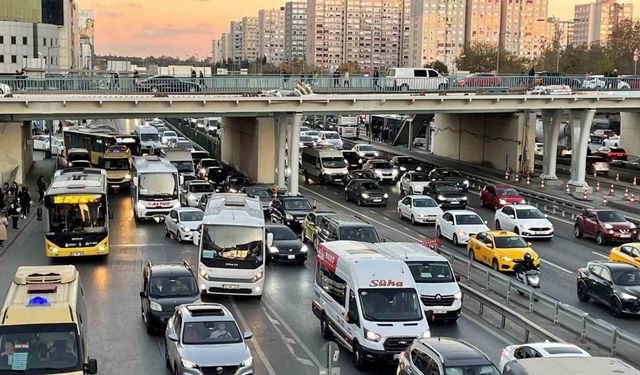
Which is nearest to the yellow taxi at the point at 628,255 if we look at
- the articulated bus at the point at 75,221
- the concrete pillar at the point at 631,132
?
the articulated bus at the point at 75,221

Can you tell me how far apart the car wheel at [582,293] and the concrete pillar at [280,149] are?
27.3 metres

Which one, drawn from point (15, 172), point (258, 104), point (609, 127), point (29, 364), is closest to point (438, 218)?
point (258, 104)

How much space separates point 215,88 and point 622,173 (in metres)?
32.9

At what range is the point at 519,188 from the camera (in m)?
52.3

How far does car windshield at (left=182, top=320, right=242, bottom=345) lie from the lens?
53.3 ft

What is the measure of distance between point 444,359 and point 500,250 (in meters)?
14.8

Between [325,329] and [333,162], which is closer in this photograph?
[325,329]

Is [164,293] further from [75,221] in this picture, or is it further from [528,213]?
[528,213]

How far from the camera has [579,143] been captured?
179ft

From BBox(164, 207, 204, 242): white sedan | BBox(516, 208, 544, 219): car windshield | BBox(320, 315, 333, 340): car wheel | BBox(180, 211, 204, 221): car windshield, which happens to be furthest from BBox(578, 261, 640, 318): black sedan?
BBox(180, 211, 204, 221): car windshield

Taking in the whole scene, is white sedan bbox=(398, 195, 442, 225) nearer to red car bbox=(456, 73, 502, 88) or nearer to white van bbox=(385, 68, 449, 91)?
white van bbox=(385, 68, 449, 91)

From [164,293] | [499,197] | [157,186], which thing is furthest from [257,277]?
[499,197]

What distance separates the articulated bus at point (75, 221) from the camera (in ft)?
94.0

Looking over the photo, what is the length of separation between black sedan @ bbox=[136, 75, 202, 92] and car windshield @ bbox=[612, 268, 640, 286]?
100ft
